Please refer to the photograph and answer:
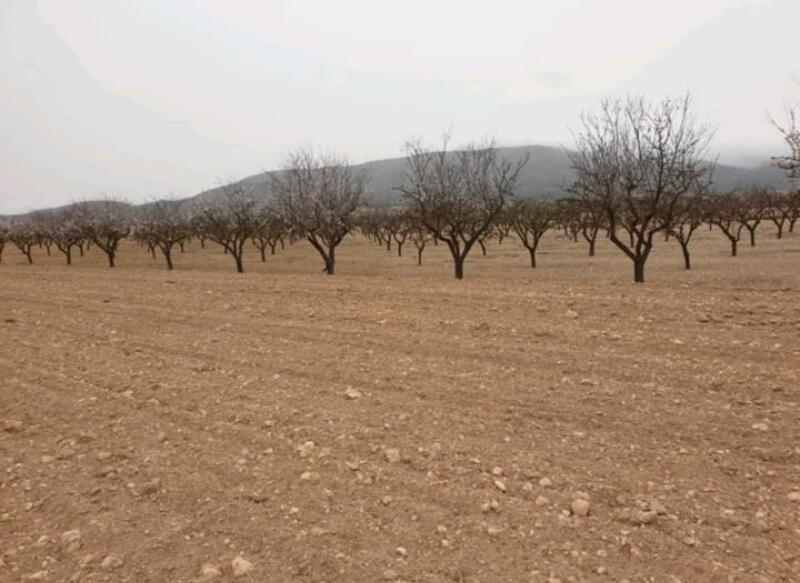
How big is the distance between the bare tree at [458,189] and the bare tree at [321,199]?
3.80m

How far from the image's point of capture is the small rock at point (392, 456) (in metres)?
4.16

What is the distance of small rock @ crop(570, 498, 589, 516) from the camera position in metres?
3.41

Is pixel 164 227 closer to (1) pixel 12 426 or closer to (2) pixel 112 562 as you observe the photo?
(1) pixel 12 426

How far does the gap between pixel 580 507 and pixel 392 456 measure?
1394mm

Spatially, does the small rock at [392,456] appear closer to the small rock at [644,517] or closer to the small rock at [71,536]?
the small rock at [644,517]

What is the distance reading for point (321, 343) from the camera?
24.1 ft

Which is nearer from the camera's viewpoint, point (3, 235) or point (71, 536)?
point (71, 536)


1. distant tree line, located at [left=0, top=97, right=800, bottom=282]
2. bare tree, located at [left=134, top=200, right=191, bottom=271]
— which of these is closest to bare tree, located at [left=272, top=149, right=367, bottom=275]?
distant tree line, located at [left=0, top=97, right=800, bottom=282]

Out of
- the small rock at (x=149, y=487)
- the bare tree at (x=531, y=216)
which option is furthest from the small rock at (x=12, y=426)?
the bare tree at (x=531, y=216)

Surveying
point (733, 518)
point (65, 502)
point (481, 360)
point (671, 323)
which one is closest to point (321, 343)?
point (481, 360)

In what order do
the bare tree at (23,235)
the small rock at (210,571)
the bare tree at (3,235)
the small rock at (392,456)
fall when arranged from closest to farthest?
the small rock at (210,571) < the small rock at (392,456) < the bare tree at (23,235) < the bare tree at (3,235)

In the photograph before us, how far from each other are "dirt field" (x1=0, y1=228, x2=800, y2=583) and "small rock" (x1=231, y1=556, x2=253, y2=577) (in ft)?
0.05

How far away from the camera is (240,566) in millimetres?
3062

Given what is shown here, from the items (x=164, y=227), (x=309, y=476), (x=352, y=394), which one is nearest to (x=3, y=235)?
(x=164, y=227)
